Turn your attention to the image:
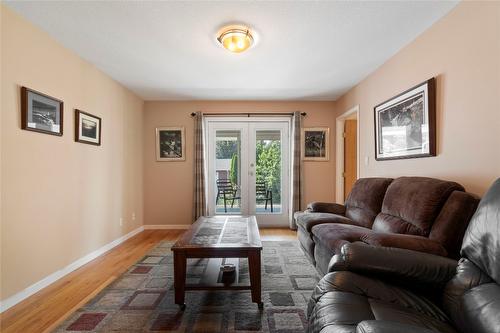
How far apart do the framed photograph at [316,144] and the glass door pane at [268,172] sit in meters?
0.49

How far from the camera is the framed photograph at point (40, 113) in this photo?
2.26 metres

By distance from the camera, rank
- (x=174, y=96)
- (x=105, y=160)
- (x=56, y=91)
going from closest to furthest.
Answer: (x=56, y=91)
(x=105, y=160)
(x=174, y=96)

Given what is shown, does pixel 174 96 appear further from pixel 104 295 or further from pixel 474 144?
pixel 474 144

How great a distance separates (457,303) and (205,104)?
14.9ft

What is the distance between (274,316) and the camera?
1963 mm

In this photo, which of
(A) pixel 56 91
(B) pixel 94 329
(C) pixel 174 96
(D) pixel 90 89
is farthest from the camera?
(C) pixel 174 96

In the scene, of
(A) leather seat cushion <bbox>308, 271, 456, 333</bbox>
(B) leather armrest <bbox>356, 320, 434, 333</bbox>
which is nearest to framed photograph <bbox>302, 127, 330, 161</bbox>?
(A) leather seat cushion <bbox>308, 271, 456, 333</bbox>

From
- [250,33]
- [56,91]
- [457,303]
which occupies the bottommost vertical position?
[457,303]

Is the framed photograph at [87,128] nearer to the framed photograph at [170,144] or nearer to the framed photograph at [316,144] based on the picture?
the framed photograph at [170,144]

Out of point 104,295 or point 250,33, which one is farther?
point 250,33

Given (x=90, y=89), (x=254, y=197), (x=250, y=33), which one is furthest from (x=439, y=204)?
(x=90, y=89)

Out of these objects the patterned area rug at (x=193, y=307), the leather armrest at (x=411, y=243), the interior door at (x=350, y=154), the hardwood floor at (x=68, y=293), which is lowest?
the hardwood floor at (x=68, y=293)

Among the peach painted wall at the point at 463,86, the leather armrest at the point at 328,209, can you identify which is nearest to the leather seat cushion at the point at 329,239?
the leather armrest at the point at 328,209

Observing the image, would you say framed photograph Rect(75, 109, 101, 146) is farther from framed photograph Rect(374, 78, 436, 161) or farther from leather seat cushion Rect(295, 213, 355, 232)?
framed photograph Rect(374, 78, 436, 161)
